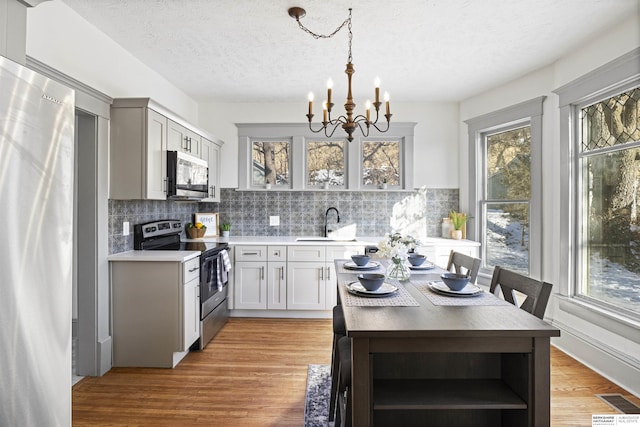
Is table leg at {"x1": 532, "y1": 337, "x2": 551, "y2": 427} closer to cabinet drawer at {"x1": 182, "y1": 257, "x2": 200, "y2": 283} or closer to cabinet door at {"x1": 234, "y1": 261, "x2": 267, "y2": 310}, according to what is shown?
cabinet drawer at {"x1": 182, "y1": 257, "x2": 200, "y2": 283}

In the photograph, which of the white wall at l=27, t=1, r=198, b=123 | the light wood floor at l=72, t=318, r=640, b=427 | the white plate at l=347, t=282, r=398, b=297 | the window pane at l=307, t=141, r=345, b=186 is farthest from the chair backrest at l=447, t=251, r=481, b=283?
the white wall at l=27, t=1, r=198, b=123

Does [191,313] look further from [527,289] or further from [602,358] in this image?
[602,358]

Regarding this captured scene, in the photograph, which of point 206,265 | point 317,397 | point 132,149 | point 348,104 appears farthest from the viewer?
point 206,265

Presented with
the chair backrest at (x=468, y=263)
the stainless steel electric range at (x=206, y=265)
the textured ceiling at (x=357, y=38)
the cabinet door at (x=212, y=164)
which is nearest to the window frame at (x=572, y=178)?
the textured ceiling at (x=357, y=38)

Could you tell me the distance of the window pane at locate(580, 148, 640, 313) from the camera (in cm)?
269

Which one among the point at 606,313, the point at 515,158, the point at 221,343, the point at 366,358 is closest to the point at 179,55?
the point at 221,343

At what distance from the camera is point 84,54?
8.71 feet

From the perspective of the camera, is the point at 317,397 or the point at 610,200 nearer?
the point at 317,397

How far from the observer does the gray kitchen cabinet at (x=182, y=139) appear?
3306 mm

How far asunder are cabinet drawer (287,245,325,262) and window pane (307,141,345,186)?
3.38 ft

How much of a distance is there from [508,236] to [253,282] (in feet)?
9.32

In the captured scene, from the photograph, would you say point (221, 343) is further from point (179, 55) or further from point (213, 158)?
point (179, 55)

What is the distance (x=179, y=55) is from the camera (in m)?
3.28

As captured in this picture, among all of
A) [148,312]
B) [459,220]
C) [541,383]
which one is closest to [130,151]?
[148,312]
